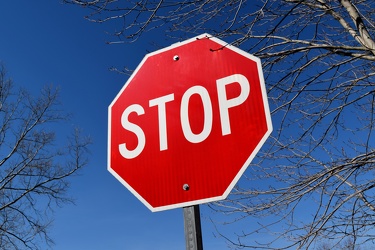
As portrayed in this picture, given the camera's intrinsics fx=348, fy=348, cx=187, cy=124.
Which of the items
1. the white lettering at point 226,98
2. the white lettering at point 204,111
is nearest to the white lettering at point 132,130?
the white lettering at point 204,111

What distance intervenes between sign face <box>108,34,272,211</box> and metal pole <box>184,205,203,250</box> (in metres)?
0.03

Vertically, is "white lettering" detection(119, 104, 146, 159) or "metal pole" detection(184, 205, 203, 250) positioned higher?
"white lettering" detection(119, 104, 146, 159)

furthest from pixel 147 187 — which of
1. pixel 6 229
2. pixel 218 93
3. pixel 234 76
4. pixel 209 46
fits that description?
pixel 6 229

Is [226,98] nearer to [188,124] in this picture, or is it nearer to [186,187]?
[188,124]

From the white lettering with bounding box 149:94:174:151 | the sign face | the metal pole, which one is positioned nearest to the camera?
the metal pole

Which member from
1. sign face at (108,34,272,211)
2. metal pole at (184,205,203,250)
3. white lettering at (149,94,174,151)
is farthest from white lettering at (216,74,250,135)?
metal pole at (184,205,203,250)

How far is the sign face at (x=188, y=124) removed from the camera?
1430 mm

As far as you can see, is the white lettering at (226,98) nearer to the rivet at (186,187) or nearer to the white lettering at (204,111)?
the white lettering at (204,111)

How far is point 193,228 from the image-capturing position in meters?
1.33

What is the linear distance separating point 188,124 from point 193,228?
0.46 meters

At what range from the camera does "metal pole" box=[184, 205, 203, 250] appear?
4.31ft

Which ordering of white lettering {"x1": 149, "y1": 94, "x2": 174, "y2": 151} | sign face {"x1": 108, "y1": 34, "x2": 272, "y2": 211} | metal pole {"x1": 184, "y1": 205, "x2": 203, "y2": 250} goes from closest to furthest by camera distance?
1. metal pole {"x1": 184, "y1": 205, "x2": 203, "y2": 250}
2. sign face {"x1": 108, "y1": 34, "x2": 272, "y2": 211}
3. white lettering {"x1": 149, "y1": 94, "x2": 174, "y2": 151}

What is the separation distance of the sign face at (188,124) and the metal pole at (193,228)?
0.03 meters

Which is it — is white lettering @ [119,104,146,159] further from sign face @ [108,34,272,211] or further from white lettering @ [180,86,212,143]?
white lettering @ [180,86,212,143]
